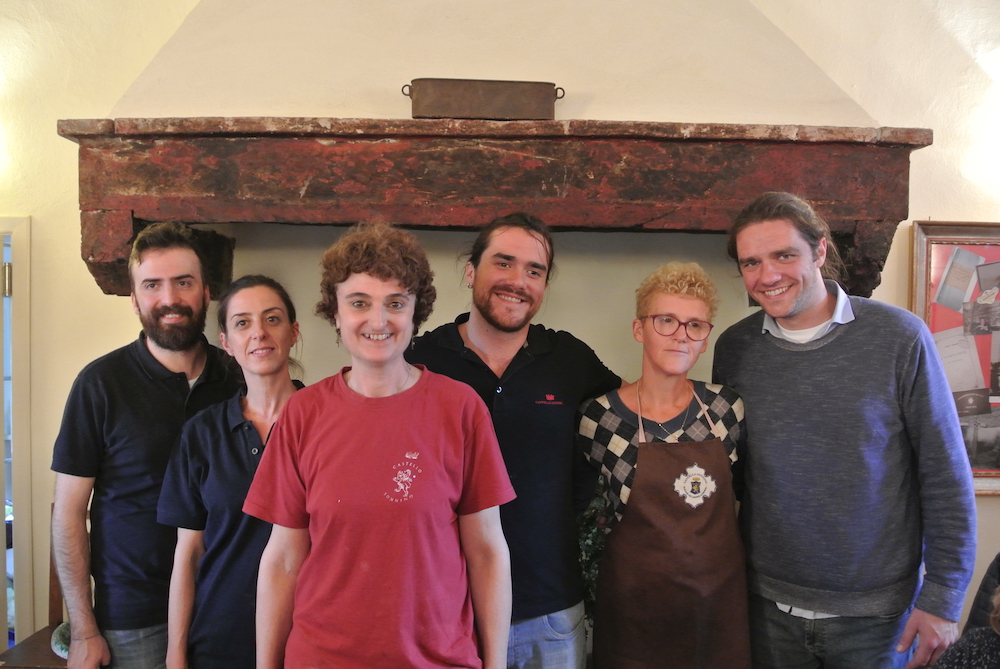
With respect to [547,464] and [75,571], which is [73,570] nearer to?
[75,571]

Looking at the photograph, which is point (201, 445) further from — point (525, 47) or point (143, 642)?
point (525, 47)

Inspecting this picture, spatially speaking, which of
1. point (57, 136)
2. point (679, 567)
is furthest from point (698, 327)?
point (57, 136)

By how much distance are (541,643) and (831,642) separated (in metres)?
0.85

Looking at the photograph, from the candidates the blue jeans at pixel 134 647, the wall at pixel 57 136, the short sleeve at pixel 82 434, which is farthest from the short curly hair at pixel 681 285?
the wall at pixel 57 136

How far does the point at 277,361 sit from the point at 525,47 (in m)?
1.65

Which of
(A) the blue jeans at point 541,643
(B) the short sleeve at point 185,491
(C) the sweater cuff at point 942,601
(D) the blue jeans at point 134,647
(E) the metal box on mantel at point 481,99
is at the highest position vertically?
(E) the metal box on mantel at point 481,99

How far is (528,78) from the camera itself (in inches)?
101

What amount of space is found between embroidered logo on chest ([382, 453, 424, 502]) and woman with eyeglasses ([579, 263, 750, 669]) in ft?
2.34

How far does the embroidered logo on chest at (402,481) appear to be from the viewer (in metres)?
1.43

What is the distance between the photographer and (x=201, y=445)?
5.97ft

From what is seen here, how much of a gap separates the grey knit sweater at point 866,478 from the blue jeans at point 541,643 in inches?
25.1

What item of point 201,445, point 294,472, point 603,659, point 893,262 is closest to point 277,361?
point 201,445

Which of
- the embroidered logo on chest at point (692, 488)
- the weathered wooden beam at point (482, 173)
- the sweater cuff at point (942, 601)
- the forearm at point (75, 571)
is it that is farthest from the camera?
the weathered wooden beam at point (482, 173)

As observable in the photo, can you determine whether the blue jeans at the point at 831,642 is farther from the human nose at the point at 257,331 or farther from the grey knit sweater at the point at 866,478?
the human nose at the point at 257,331
